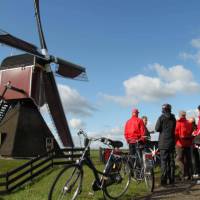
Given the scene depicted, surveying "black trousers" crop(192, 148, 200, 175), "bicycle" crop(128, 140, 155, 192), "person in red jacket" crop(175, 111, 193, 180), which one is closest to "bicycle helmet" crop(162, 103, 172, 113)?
"person in red jacket" crop(175, 111, 193, 180)

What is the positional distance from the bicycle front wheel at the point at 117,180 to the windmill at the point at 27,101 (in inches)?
896

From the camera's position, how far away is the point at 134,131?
10.1m

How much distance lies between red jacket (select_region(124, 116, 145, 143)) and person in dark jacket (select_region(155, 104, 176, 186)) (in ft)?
1.34

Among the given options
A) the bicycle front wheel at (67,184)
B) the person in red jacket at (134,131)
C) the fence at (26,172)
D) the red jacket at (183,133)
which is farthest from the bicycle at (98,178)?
the fence at (26,172)

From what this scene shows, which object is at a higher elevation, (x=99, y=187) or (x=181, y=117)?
(x=181, y=117)

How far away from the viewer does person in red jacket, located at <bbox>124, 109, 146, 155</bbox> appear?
1011 cm

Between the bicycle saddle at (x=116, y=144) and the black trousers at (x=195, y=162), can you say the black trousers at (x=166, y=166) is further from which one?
the bicycle saddle at (x=116, y=144)

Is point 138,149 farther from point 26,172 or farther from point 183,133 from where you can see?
point 26,172

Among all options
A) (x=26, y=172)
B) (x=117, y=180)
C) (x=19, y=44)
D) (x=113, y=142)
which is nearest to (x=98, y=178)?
(x=117, y=180)

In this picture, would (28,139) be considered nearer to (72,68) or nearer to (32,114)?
(32,114)

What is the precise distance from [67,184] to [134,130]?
11.9 ft

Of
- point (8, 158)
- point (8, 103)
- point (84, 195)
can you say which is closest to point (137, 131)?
point (84, 195)

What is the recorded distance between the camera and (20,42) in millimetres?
31000

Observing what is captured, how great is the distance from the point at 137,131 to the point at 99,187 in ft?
9.10
